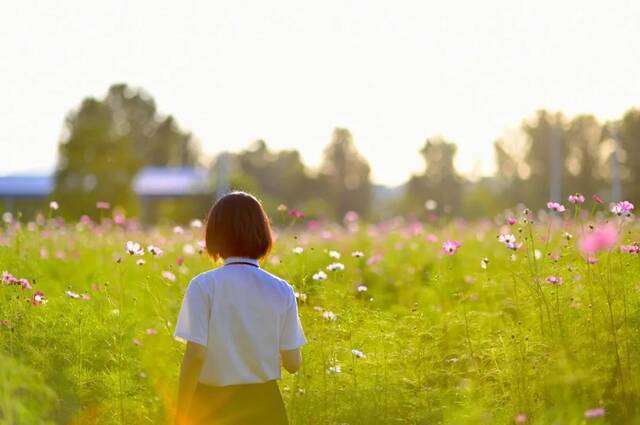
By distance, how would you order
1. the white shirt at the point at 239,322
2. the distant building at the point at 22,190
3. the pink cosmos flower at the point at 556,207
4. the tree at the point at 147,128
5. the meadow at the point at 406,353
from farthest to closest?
the tree at the point at 147,128, the distant building at the point at 22,190, the pink cosmos flower at the point at 556,207, the meadow at the point at 406,353, the white shirt at the point at 239,322

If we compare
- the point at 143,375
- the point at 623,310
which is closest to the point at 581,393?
the point at 623,310

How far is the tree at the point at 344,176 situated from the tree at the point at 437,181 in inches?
135

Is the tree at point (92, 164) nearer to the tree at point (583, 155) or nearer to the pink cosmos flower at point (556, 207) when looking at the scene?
the pink cosmos flower at point (556, 207)

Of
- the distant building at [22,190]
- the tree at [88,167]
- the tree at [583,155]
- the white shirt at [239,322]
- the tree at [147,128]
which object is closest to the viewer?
the white shirt at [239,322]

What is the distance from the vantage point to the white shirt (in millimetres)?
3574

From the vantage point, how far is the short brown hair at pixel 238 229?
Answer: 367 cm

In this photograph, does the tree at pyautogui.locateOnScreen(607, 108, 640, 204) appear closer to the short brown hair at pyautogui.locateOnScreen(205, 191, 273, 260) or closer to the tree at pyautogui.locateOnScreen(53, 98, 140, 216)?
the tree at pyautogui.locateOnScreen(53, 98, 140, 216)

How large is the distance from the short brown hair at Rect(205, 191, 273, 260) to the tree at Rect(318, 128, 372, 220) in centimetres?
4294

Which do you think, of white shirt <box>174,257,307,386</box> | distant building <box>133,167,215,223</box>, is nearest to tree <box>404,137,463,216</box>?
distant building <box>133,167,215,223</box>

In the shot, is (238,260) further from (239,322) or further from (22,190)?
(22,190)

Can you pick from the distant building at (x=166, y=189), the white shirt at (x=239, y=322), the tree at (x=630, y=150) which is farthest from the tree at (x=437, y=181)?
the white shirt at (x=239, y=322)

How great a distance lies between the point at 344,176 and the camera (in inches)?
1900

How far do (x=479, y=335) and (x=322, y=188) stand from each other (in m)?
41.3

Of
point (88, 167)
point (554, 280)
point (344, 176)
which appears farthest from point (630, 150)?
point (554, 280)
